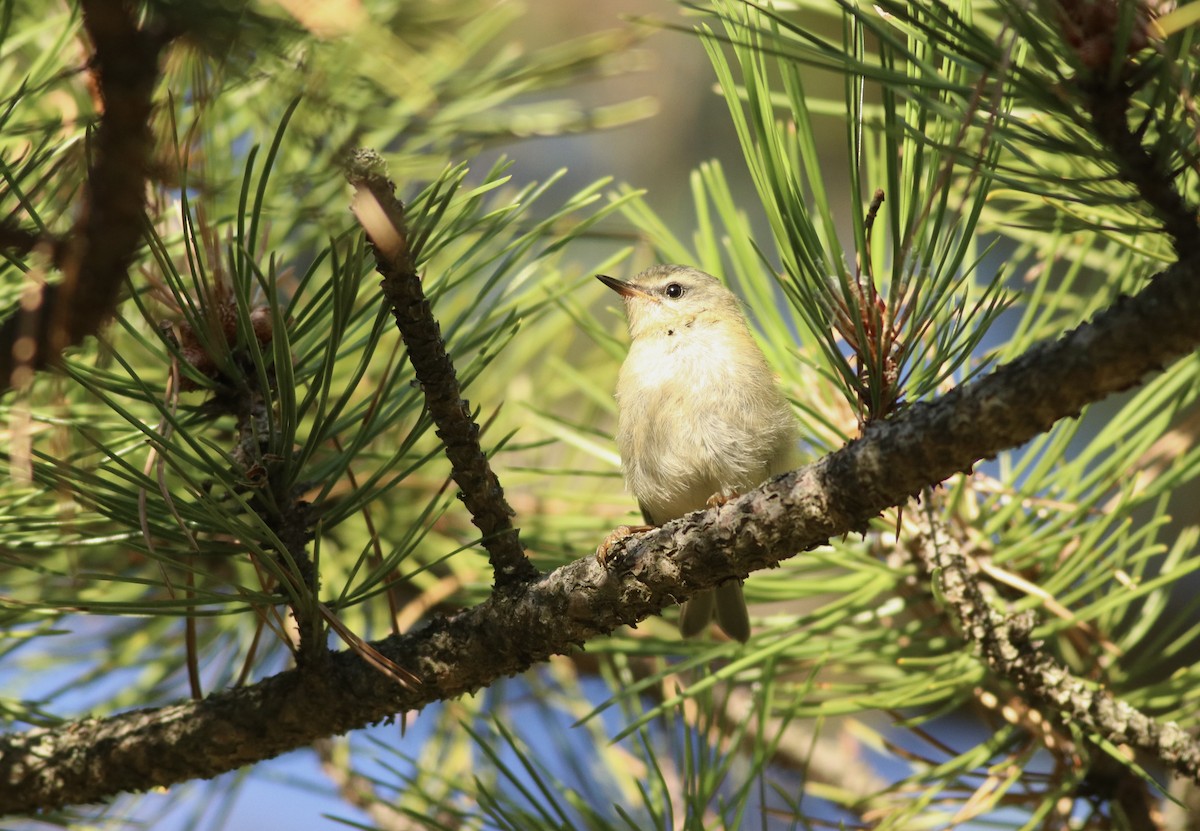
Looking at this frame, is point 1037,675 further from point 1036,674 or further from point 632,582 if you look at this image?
point 632,582

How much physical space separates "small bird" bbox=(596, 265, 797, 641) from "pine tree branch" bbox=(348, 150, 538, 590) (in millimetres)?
647

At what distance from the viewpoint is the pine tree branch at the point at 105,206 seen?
2.33 feet

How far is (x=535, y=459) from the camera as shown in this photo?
8.88 feet

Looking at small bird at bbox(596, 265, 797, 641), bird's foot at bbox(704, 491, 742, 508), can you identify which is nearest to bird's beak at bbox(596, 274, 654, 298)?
small bird at bbox(596, 265, 797, 641)

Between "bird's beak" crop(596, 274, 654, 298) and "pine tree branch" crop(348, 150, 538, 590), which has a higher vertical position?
"bird's beak" crop(596, 274, 654, 298)

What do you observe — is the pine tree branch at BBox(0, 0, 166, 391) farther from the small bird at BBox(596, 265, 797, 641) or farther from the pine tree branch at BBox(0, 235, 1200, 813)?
the small bird at BBox(596, 265, 797, 641)

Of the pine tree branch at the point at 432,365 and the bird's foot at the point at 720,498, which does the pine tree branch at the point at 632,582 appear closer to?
the pine tree branch at the point at 432,365

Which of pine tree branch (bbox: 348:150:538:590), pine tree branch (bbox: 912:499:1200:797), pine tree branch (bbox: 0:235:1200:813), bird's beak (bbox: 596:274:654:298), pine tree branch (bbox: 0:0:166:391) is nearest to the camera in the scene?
pine tree branch (bbox: 0:0:166:391)

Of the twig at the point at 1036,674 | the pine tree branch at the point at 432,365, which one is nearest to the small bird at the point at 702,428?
the twig at the point at 1036,674

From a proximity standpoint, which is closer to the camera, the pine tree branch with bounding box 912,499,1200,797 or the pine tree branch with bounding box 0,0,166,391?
the pine tree branch with bounding box 0,0,166,391

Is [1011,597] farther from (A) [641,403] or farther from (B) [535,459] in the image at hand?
(B) [535,459]

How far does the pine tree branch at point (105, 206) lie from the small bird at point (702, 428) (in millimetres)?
1271

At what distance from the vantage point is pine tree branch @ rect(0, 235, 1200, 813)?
2.88 ft

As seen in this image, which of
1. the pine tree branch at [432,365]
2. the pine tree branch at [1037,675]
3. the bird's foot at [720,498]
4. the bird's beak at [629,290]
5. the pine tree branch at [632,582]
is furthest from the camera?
the bird's beak at [629,290]
